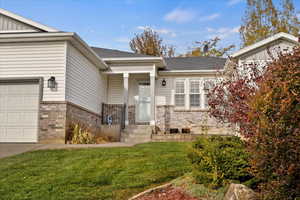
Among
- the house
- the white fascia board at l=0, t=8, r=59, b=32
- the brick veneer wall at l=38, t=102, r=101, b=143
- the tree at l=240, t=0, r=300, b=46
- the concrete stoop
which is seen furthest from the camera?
the tree at l=240, t=0, r=300, b=46

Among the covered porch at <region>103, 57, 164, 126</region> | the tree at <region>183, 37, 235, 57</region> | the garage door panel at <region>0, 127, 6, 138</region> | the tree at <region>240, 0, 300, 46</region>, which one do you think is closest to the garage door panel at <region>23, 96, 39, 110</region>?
the garage door panel at <region>0, 127, 6, 138</region>

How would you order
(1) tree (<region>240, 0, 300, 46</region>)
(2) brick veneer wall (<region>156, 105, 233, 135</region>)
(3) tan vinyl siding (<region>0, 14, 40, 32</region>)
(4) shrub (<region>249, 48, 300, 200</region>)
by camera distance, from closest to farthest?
(4) shrub (<region>249, 48, 300, 200</region>) < (3) tan vinyl siding (<region>0, 14, 40, 32</region>) < (2) brick veneer wall (<region>156, 105, 233, 135</region>) < (1) tree (<region>240, 0, 300, 46</region>)

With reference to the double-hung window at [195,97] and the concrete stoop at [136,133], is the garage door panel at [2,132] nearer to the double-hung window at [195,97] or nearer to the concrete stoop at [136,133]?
the concrete stoop at [136,133]

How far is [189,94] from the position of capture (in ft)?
50.3

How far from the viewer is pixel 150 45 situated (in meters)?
30.6

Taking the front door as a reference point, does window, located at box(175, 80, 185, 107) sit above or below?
above

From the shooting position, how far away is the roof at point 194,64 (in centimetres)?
1580

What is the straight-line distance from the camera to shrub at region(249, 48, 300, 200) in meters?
3.64

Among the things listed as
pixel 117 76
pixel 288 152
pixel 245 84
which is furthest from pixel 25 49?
pixel 288 152

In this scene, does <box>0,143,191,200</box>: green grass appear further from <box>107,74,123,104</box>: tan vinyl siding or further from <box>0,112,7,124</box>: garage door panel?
<box>107,74,123,104</box>: tan vinyl siding

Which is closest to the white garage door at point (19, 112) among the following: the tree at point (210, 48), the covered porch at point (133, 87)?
the covered porch at point (133, 87)

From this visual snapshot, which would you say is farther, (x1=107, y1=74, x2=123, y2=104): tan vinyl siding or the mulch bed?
(x1=107, y1=74, x2=123, y2=104): tan vinyl siding

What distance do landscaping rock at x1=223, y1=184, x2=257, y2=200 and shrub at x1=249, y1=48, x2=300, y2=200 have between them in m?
0.25

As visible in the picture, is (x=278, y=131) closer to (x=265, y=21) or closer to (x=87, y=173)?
(x=87, y=173)
